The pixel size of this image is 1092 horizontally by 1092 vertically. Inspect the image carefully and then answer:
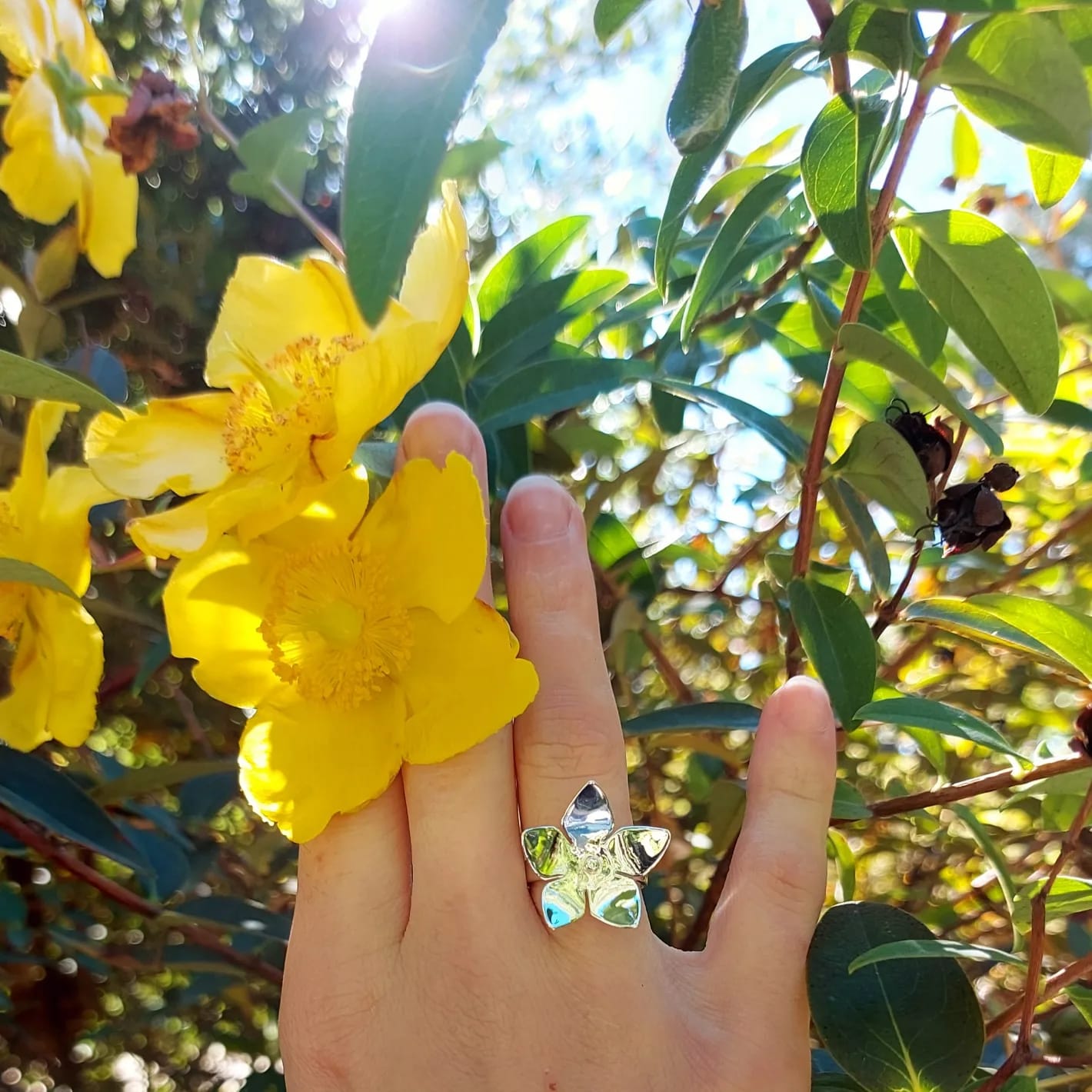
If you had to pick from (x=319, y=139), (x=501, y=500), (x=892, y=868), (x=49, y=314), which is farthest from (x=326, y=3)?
(x=892, y=868)

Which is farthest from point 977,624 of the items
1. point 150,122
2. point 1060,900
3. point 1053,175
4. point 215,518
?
point 150,122

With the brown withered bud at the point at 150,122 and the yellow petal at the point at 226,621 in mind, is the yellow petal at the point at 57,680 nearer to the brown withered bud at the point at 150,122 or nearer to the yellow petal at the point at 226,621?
the yellow petal at the point at 226,621

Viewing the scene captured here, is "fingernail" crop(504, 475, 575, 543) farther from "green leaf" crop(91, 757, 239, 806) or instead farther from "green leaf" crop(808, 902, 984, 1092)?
"green leaf" crop(91, 757, 239, 806)

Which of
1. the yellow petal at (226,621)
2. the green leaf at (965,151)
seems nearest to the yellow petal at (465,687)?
the yellow petal at (226,621)

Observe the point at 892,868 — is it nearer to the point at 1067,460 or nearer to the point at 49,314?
the point at 1067,460

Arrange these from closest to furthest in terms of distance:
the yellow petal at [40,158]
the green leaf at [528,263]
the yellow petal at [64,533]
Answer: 1. the yellow petal at [64,533]
2. the yellow petal at [40,158]
3. the green leaf at [528,263]
